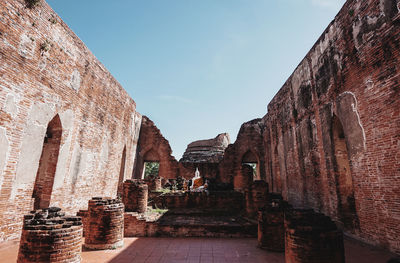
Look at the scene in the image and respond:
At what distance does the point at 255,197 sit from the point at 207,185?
3.60 metres

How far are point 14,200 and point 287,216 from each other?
22.0 ft

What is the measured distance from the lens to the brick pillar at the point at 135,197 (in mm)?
8516

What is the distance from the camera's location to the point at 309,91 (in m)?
9.36

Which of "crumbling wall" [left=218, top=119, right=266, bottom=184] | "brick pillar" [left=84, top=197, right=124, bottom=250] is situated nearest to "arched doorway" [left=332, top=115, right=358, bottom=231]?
"brick pillar" [left=84, top=197, right=124, bottom=250]

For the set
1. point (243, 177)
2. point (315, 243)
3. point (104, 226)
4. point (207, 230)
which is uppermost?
point (243, 177)

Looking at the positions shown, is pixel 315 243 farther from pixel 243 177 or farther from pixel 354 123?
pixel 243 177

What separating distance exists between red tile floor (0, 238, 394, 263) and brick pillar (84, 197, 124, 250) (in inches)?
9.9

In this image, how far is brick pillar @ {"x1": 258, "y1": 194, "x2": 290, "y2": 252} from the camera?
5758 mm

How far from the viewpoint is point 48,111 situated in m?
7.12

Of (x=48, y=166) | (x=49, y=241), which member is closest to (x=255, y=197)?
(x=49, y=241)

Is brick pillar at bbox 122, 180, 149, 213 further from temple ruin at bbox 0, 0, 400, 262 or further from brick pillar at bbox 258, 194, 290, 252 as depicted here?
brick pillar at bbox 258, 194, 290, 252

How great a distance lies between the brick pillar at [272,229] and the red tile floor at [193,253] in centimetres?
23

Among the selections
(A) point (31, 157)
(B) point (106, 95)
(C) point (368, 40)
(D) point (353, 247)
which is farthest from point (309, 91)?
(A) point (31, 157)

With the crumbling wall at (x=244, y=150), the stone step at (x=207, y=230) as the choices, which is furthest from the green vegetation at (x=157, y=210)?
the crumbling wall at (x=244, y=150)
